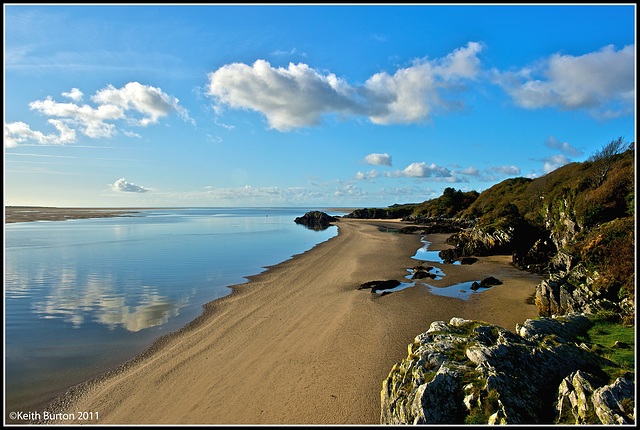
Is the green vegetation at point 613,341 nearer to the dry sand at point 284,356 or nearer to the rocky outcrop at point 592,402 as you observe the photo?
the rocky outcrop at point 592,402

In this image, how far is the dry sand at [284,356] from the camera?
26.4 feet

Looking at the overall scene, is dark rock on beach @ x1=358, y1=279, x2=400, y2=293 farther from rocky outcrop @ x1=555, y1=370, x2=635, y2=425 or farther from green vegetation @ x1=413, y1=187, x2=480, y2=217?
green vegetation @ x1=413, y1=187, x2=480, y2=217

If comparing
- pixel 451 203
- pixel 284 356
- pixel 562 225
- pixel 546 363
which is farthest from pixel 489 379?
pixel 451 203

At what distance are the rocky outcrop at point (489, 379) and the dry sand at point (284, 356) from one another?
2215 mm

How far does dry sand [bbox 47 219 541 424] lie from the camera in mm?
8039

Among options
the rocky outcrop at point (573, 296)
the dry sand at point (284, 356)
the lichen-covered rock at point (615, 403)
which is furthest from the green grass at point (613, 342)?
the dry sand at point (284, 356)

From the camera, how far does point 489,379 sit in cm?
545

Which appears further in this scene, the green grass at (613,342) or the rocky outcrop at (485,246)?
the rocky outcrop at (485,246)

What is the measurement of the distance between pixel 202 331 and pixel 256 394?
19.0 ft

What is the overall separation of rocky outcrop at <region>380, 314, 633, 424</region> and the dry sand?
2.22 meters

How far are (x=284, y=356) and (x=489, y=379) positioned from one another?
281 inches

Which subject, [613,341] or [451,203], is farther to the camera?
[451,203]

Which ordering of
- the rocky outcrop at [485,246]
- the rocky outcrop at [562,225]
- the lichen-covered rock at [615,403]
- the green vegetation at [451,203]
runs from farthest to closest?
1. the green vegetation at [451,203]
2. the rocky outcrop at [485,246]
3. the rocky outcrop at [562,225]
4. the lichen-covered rock at [615,403]

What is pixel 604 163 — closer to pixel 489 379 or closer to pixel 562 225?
pixel 562 225
